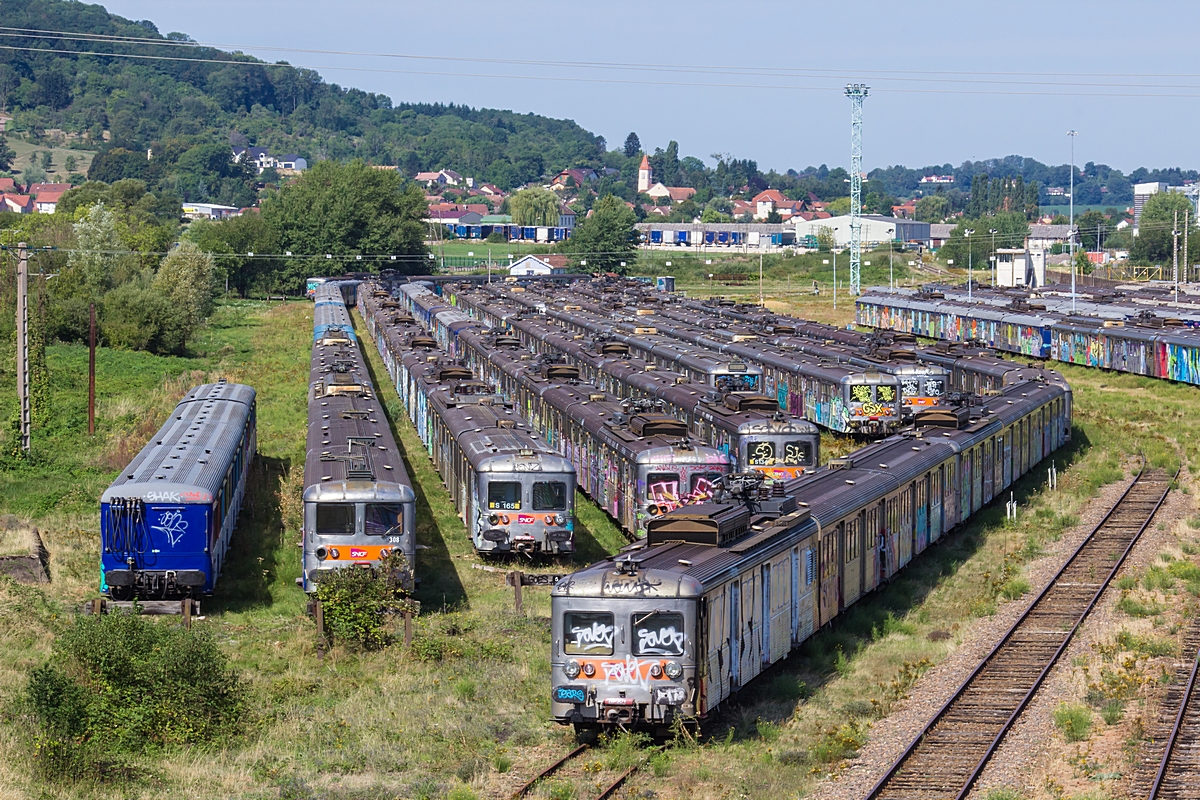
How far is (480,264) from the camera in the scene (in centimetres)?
16538

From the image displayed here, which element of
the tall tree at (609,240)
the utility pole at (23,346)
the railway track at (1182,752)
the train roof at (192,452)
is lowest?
the railway track at (1182,752)

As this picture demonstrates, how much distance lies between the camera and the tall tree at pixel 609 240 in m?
150

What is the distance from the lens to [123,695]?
63.1 feet

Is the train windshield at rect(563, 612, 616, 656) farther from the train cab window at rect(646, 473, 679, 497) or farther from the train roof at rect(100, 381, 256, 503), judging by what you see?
the train cab window at rect(646, 473, 679, 497)

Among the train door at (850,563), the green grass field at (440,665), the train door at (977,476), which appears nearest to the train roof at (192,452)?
the green grass field at (440,665)

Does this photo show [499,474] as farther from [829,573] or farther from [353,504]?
[829,573]

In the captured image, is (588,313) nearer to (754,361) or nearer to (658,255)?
(754,361)

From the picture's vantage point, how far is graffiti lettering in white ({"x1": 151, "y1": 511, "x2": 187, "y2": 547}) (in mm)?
24719

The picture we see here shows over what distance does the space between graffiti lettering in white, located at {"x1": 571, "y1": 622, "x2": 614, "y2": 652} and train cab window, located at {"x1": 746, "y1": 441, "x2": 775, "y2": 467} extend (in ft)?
46.3

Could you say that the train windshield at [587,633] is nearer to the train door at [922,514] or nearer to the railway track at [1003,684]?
the railway track at [1003,684]

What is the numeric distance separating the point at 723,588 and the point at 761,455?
13.2 metres

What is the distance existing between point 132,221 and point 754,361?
88.1 meters

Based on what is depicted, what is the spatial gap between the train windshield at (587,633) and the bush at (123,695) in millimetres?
4823

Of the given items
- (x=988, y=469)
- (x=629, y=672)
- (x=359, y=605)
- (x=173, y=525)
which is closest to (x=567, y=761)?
(x=629, y=672)
